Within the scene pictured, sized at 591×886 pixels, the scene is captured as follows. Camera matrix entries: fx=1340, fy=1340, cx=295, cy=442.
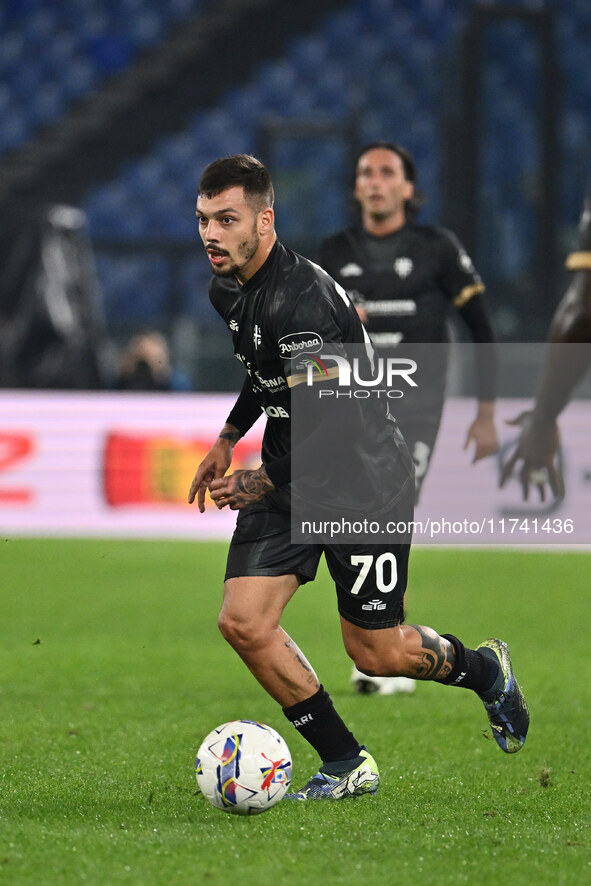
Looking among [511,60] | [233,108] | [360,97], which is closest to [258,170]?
[511,60]

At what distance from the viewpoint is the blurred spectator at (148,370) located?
39.1ft

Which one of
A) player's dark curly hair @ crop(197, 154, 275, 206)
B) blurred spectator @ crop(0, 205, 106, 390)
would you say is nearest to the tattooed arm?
player's dark curly hair @ crop(197, 154, 275, 206)

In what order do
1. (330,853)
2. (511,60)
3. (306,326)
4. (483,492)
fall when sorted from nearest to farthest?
(330,853), (306,326), (483,492), (511,60)

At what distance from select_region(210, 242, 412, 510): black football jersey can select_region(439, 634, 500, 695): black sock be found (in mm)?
600

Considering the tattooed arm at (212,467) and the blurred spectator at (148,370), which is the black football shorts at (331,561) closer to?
the tattooed arm at (212,467)

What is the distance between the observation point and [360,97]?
14.3 metres

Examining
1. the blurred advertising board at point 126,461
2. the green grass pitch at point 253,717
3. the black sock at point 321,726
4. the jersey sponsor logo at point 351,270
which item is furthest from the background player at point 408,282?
the blurred advertising board at point 126,461

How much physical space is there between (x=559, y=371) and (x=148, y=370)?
27.0ft

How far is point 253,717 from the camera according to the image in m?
5.43

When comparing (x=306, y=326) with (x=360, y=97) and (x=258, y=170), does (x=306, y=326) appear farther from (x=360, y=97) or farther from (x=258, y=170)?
(x=360, y=97)

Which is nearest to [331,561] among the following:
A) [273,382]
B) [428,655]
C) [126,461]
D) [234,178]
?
[428,655]

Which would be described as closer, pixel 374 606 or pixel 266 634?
pixel 266 634

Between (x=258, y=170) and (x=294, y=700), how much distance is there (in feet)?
5.29

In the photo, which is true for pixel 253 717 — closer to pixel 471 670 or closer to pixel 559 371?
pixel 471 670
